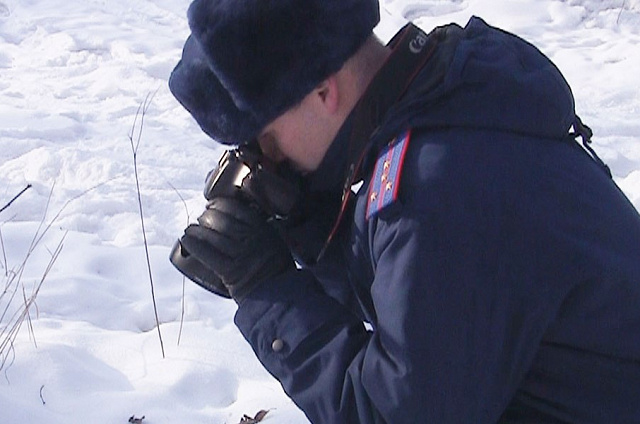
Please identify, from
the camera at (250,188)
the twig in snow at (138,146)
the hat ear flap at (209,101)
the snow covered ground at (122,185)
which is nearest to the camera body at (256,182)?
the camera at (250,188)

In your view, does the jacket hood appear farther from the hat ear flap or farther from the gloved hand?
the gloved hand

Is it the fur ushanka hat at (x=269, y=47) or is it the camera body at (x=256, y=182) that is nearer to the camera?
the fur ushanka hat at (x=269, y=47)

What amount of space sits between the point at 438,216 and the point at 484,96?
0.69 feet

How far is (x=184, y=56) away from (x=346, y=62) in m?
0.29

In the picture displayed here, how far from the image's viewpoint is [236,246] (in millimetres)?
1722

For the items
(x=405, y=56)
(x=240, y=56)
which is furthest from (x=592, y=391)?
(x=240, y=56)

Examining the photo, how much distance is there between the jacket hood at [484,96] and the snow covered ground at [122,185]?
3.70 feet

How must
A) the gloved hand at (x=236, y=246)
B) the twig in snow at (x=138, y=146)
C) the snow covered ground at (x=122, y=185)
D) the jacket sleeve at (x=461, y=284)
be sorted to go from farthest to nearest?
1. the twig in snow at (x=138, y=146)
2. the snow covered ground at (x=122, y=185)
3. the gloved hand at (x=236, y=246)
4. the jacket sleeve at (x=461, y=284)

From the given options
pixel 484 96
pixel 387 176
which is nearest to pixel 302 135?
pixel 387 176

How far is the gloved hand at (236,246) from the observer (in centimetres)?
173

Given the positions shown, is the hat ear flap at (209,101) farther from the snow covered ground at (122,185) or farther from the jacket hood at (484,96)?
the snow covered ground at (122,185)

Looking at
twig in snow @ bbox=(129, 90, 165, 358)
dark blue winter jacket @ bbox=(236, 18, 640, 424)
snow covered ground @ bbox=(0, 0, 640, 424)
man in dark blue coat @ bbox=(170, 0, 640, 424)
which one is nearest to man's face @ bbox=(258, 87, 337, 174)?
man in dark blue coat @ bbox=(170, 0, 640, 424)

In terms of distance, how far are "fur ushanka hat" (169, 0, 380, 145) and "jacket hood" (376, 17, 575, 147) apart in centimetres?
14

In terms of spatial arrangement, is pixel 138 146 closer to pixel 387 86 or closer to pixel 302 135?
pixel 302 135
